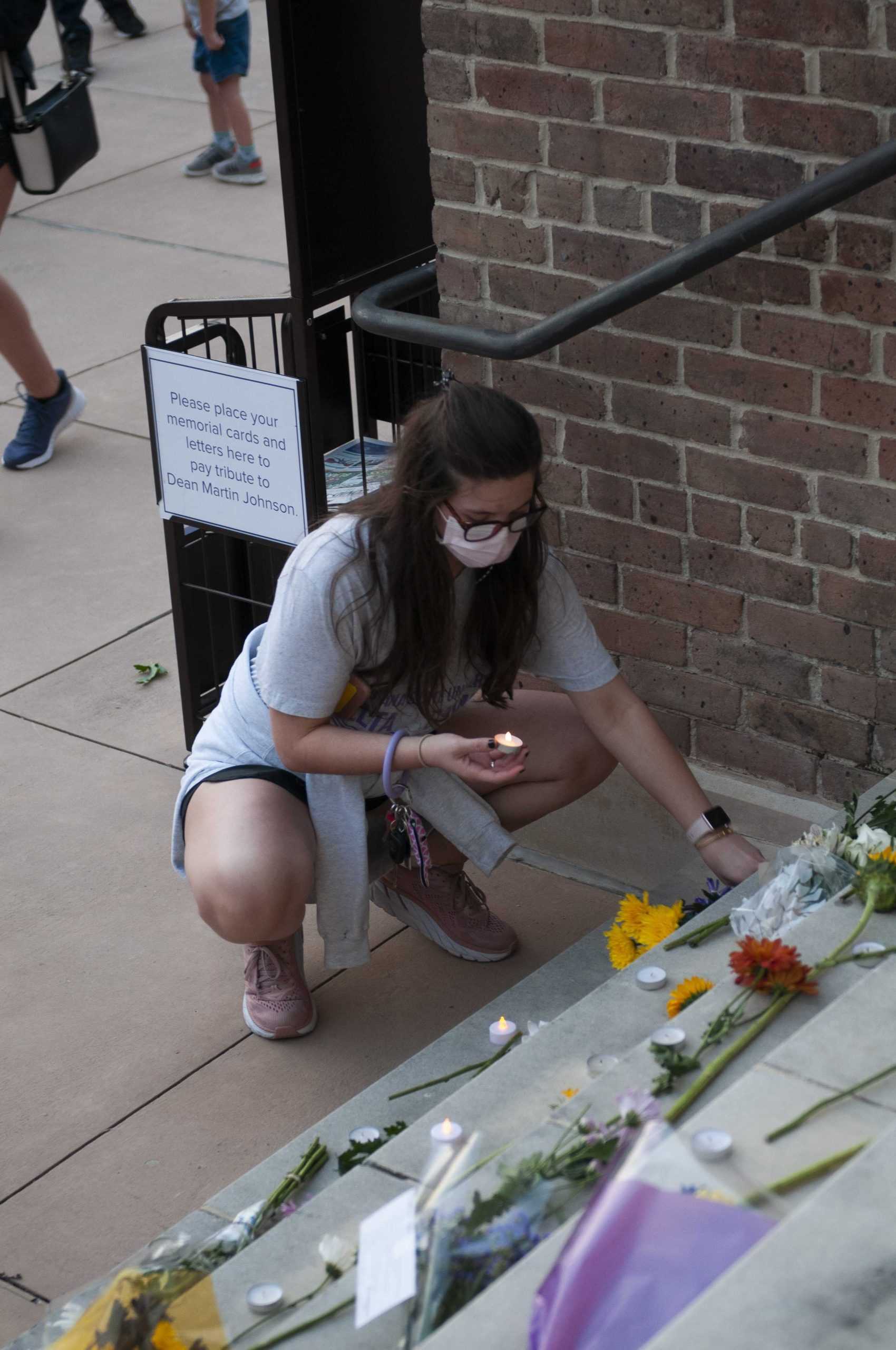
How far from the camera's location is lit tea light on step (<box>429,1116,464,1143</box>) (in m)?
2.12

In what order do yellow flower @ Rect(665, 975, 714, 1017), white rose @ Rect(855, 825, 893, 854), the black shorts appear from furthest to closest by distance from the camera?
the black shorts < white rose @ Rect(855, 825, 893, 854) < yellow flower @ Rect(665, 975, 714, 1017)

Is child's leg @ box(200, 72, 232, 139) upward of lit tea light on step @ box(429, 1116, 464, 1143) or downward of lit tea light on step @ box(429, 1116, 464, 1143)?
upward

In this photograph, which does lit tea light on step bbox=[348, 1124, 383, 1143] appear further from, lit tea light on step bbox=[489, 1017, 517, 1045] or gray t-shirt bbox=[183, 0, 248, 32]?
gray t-shirt bbox=[183, 0, 248, 32]

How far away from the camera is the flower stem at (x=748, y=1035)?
208cm

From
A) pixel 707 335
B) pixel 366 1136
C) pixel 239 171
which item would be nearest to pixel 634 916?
pixel 366 1136

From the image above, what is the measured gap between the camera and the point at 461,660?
3.02 metres

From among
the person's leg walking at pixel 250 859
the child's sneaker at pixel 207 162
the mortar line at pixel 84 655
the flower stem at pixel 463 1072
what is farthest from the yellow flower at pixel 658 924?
the child's sneaker at pixel 207 162

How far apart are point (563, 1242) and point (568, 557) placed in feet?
6.67

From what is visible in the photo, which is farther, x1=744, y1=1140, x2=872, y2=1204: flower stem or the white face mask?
the white face mask

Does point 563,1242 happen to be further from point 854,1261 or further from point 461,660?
point 461,660

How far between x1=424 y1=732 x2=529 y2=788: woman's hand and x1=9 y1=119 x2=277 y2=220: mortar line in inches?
241

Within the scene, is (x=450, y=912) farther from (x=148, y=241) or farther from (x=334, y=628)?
(x=148, y=241)

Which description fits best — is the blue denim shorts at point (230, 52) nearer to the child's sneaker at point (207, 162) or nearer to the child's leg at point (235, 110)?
the child's leg at point (235, 110)

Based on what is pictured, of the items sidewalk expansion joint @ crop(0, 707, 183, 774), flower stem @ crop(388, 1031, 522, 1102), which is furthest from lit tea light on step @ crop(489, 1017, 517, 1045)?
sidewalk expansion joint @ crop(0, 707, 183, 774)
